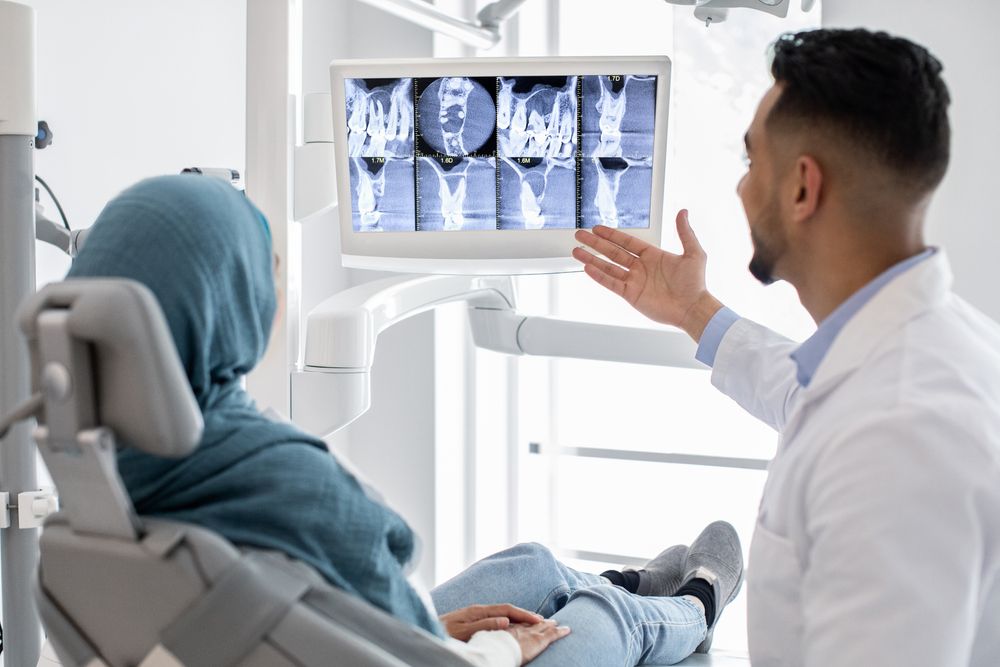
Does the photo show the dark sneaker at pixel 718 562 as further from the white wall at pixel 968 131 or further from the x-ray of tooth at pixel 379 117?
the white wall at pixel 968 131

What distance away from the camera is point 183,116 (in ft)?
9.11

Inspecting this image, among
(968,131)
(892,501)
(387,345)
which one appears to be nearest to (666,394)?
Answer: (387,345)

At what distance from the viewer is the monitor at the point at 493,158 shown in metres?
1.73

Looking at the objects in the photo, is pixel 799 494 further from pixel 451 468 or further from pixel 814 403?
pixel 451 468

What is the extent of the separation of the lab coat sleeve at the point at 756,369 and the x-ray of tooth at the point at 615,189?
274 mm

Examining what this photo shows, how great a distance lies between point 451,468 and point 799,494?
2495 millimetres

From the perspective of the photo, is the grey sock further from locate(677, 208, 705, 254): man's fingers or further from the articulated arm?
locate(677, 208, 705, 254): man's fingers

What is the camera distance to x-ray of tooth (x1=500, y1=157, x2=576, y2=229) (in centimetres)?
178

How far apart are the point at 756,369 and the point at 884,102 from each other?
68 cm

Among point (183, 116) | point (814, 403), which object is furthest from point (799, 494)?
point (183, 116)

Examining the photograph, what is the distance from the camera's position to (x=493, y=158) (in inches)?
70.2

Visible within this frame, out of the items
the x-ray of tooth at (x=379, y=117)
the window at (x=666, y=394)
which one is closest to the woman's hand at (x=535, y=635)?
the x-ray of tooth at (x=379, y=117)

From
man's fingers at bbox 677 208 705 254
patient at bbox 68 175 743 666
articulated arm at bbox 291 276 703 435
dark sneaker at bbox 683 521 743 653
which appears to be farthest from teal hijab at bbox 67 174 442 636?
dark sneaker at bbox 683 521 743 653

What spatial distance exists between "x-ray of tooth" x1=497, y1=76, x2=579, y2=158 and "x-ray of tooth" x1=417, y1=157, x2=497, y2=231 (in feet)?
0.20
